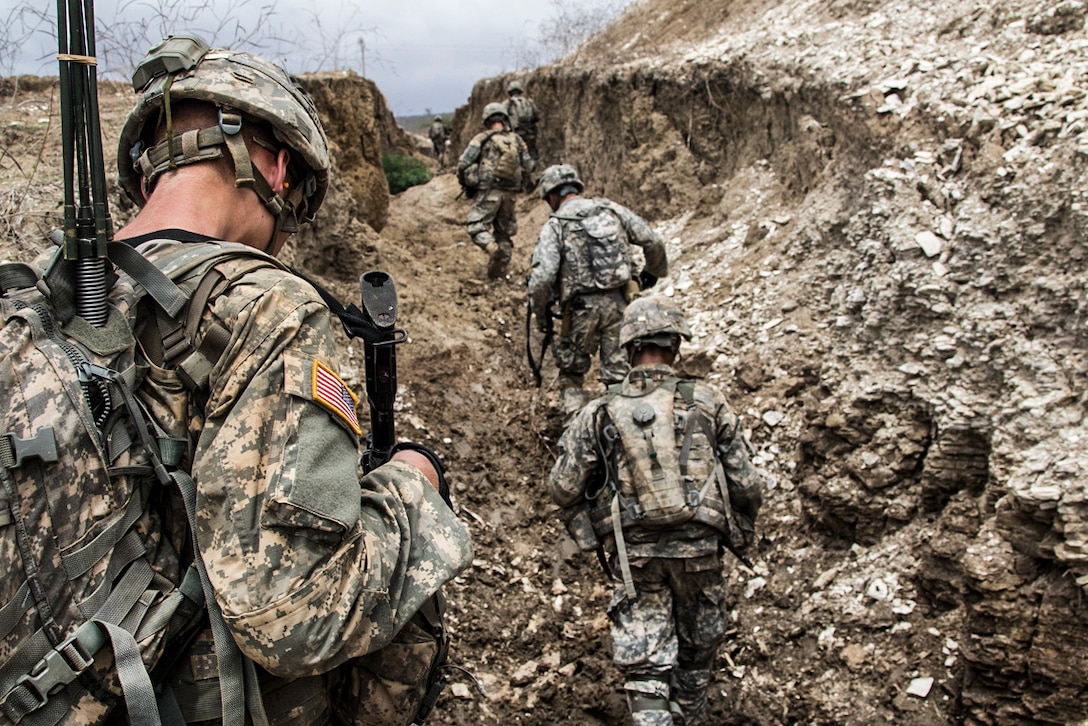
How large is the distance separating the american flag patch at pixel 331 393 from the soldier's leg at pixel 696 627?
2377 mm

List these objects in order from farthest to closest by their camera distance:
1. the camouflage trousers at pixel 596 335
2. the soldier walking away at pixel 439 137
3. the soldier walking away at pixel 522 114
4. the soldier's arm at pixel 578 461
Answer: the soldier walking away at pixel 439 137, the soldier walking away at pixel 522 114, the camouflage trousers at pixel 596 335, the soldier's arm at pixel 578 461

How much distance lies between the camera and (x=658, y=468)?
3.52 meters

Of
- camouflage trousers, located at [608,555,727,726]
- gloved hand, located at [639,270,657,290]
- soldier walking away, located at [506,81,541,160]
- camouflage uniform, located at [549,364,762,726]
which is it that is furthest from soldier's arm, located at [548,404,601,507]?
soldier walking away, located at [506,81,541,160]

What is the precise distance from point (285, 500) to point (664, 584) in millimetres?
2612

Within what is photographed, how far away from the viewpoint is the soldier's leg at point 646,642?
3516 mm

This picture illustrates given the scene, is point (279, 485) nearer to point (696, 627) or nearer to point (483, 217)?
point (696, 627)

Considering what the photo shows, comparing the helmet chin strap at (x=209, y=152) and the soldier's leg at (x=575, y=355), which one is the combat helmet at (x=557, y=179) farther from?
the helmet chin strap at (x=209, y=152)

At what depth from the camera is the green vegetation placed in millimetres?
14055

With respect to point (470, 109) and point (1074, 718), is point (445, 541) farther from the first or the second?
point (470, 109)

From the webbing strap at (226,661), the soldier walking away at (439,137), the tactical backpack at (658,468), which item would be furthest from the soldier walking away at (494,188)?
the soldier walking away at (439,137)

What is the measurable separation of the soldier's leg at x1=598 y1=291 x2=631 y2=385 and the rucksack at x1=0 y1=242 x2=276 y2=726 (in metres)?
4.68

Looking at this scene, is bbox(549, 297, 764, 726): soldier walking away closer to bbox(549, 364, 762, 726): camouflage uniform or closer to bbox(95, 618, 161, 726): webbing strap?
bbox(549, 364, 762, 726): camouflage uniform

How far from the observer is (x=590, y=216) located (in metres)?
6.02

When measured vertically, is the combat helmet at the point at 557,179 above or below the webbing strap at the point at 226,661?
above
